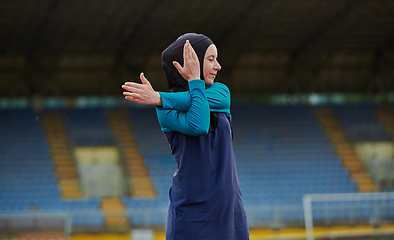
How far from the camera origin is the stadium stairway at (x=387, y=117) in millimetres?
19094

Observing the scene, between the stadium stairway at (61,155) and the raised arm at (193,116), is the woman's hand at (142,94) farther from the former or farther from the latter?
the stadium stairway at (61,155)

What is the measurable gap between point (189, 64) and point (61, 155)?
15427 mm

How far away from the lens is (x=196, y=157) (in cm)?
178

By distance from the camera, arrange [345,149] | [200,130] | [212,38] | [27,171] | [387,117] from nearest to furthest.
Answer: [200,130] → [27,171] → [212,38] → [345,149] → [387,117]

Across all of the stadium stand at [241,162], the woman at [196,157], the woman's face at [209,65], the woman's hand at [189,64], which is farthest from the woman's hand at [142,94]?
the stadium stand at [241,162]

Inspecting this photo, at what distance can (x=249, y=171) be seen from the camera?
53.3ft

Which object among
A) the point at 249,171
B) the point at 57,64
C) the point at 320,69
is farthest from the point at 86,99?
the point at 320,69

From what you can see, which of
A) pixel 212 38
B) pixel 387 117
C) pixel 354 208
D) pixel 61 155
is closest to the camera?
pixel 354 208

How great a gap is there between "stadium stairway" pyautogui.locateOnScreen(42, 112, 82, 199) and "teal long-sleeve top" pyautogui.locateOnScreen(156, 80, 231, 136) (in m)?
13.5

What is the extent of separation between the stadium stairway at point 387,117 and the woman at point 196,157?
60.8 ft

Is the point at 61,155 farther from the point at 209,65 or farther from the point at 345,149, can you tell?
the point at 209,65

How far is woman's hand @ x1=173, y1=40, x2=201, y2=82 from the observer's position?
179 centimetres

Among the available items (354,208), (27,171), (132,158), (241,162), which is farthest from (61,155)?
(354,208)

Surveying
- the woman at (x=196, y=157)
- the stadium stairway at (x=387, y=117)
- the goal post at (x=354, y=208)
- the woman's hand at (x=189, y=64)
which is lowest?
the woman at (x=196, y=157)
